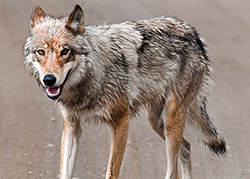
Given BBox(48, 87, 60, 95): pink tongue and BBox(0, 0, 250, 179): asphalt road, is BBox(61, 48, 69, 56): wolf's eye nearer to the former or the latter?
BBox(48, 87, 60, 95): pink tongue

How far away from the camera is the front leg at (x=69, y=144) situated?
5121 millimetres

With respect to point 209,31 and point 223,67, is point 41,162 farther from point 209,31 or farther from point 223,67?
point 209,31

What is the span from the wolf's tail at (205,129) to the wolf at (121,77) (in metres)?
0.01

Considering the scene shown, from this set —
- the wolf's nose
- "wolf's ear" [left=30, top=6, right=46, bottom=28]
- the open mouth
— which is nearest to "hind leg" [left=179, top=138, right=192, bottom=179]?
the open mouth

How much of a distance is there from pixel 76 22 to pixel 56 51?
44 cm

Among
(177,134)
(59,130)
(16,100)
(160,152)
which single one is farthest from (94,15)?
(177,134)

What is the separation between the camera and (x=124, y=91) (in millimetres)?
5242

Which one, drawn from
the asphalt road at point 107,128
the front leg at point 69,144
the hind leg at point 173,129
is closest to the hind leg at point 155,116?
the hind leg at point 173,129

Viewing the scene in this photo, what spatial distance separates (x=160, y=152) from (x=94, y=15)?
821cm

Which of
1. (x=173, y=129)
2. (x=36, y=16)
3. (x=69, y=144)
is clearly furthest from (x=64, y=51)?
(x=173, y=129)

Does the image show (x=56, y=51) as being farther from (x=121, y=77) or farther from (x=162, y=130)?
(x=162, y=130)

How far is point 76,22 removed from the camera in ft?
15.8

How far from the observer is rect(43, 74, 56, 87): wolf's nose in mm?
4406

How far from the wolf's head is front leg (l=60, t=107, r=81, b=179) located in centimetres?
58
